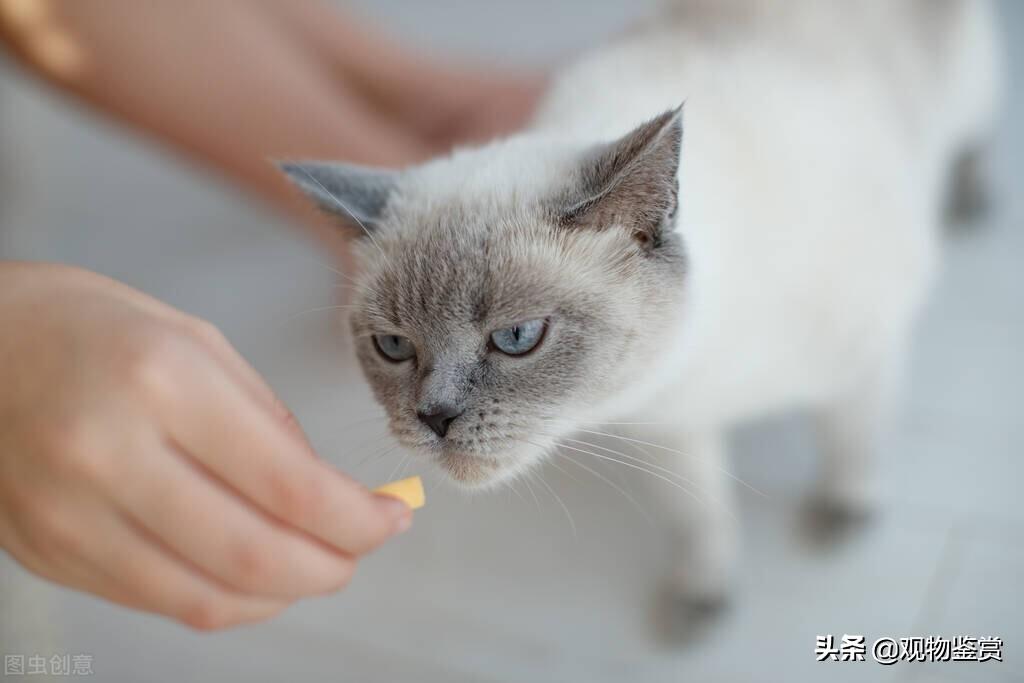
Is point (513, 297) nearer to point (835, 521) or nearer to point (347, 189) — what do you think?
point (347, 189)

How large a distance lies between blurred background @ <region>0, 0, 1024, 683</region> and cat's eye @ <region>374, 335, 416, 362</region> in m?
0.13

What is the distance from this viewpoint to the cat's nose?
0.98 m

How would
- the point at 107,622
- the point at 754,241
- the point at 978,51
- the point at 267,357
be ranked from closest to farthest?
the point at 754,241, the point at 107,622, the point at 978,51, the point at 267,357

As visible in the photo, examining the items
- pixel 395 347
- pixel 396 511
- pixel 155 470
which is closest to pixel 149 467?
pixel 155 470

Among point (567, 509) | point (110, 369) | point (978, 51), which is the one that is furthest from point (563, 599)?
point (978, 51)

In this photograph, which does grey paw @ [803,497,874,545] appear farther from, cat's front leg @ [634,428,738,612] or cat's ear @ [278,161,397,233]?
cat's ear @ [278,161,397,233]

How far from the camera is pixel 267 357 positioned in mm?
1982

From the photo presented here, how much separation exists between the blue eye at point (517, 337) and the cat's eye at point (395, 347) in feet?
0.35


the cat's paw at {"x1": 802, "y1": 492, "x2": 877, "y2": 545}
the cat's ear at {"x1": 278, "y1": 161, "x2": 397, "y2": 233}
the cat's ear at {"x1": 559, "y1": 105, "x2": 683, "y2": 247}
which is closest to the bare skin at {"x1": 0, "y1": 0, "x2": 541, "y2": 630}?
the cat's ear at {"x1": 278, "y1": 161, "x2": 397, "y2": 233}

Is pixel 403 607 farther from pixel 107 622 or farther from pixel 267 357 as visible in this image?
pixel 267 357

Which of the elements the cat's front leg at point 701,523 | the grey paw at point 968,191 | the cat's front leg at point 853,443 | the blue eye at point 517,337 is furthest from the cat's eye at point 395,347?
the grey paw at point 968,191

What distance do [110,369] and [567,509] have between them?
3.31 feet

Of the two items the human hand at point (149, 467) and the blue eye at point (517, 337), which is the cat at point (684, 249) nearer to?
Result: the blue eye at point (517, 337)

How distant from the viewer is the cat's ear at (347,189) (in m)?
1.06
